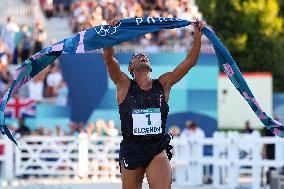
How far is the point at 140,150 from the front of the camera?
10.8 m

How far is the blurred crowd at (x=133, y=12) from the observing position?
88.2 ft

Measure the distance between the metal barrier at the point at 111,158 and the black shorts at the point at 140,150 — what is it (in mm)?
10682

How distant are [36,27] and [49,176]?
4.52m

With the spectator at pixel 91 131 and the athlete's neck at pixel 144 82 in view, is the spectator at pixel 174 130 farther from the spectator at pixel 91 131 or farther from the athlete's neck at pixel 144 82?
the athlete's neck at pixel 144 82

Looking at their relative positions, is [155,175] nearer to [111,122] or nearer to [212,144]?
[212,144]

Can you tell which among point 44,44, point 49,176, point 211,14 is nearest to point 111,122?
point 49,176

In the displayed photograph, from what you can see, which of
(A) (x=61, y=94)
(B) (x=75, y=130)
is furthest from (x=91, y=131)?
(A) (x=61, y=94)

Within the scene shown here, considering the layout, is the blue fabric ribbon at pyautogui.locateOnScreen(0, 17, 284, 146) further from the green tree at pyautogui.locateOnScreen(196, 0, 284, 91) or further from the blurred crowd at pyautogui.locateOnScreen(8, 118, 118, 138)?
the green tree at pyautogui.locateOnScreen(196, 0, 284, 91)

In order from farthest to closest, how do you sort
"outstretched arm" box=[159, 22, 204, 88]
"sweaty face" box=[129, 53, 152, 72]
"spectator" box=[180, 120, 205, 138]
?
1. "spectator" box=[180, 120, 205, 138]
2. "outstretched arm" box=[159, 22, 204, 88]
3. "sweaty face" box=[129, 53, 152, 72]

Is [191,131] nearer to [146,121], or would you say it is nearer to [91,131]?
[91,131]

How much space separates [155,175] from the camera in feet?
35.0

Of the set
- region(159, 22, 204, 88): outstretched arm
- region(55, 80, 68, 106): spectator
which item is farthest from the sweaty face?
region(55, 80, 68, 106): spectator

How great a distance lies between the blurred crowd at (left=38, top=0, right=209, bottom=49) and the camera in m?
26.9

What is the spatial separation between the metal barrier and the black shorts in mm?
10682
